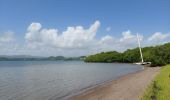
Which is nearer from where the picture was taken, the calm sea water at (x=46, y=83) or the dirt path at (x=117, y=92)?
the dirt path at (x=117, y=92)

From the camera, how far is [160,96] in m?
17.0

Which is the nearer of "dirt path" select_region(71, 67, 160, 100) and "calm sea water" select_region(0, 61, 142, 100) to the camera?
"dirt path" select_region(71, 67, 160, 100)

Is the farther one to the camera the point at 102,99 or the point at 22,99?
the point at 22,99

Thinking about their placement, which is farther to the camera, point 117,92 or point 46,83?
Result: point 46,83

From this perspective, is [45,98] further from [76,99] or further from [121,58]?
[121,58]

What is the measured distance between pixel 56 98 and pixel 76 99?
8.07 feet

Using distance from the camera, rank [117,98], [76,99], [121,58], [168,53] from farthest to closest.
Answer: [121,58], [168,53], [76,99], [117,98]

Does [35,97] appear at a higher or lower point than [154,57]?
lower

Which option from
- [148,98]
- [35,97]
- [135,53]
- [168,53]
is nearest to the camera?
[148,98]

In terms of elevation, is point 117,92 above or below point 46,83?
below

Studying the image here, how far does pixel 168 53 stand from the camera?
86125mm

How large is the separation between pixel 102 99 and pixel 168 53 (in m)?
69.0

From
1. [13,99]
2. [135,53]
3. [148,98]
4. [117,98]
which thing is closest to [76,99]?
[117,98]

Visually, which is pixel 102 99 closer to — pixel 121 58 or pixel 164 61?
pixel 164 61
